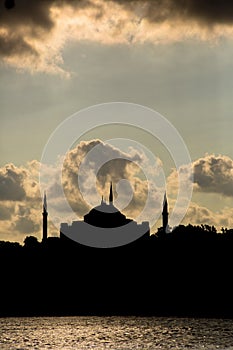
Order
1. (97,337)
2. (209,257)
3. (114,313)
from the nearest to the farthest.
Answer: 1. (97,337)
2. (209,257)
3. (114,313)

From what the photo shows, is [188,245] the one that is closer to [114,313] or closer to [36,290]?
[114,313]

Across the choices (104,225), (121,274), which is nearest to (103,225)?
(104,225)

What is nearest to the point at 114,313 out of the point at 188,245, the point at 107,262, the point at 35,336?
the point at 107,262

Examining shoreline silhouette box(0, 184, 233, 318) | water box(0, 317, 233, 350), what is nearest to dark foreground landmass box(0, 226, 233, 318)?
shoreline silhouette box(0, 184, 233, 318)

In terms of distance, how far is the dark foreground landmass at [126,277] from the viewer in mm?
150500

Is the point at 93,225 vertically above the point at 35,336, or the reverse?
the point at 93,225

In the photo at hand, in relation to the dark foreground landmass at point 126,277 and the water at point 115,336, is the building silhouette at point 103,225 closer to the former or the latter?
the dark foreground landmass at point 126,277

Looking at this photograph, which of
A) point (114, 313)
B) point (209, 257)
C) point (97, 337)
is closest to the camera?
point (97, 337)

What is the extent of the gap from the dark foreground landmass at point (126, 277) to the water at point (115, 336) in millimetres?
26081

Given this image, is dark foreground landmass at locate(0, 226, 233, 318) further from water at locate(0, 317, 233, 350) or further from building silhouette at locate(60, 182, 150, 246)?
water at locate(0, 317, 233, 350)

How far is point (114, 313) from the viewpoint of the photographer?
525 feet

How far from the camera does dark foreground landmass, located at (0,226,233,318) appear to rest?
494 ft

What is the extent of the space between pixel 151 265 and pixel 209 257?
13.9 m

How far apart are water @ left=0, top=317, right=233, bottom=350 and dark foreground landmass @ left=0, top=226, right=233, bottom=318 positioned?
26081mm
